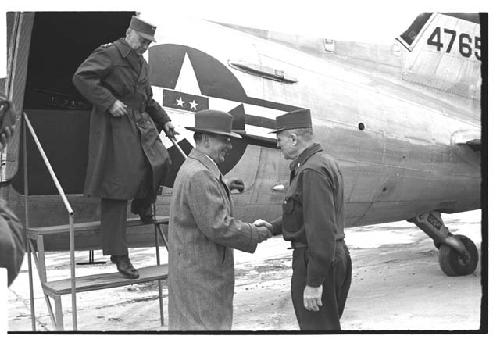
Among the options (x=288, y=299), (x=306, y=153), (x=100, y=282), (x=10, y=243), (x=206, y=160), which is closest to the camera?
(x=10, y=243)

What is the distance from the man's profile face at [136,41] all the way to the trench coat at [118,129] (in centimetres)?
4

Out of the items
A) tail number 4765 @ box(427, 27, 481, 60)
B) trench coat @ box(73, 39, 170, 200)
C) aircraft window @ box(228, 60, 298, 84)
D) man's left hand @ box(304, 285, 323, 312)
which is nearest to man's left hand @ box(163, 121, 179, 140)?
trench coat @ box(73, 39, 170, 200)

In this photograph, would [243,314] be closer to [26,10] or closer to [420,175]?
[420,175]

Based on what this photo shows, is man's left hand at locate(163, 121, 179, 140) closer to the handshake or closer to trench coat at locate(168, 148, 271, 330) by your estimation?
trench coat at locate(168, 148, 271, 330)

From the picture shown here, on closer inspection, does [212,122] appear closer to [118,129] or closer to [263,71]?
[118,129]

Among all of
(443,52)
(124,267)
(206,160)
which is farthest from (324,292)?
(443,52)

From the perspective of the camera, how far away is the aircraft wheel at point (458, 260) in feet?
26.4

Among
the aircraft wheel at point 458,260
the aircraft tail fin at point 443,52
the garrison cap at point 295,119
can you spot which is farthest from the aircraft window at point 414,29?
the garrison cap at point 295,119

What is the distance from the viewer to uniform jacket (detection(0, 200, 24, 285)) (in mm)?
2252

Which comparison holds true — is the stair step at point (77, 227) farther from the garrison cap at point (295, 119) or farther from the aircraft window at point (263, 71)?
the aircraft window at point (263, 71)

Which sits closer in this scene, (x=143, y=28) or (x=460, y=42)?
(x=143, y=28)

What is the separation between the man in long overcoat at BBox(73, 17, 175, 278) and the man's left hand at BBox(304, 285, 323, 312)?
1411 millimetres

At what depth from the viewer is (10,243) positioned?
227 cm

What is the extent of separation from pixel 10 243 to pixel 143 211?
294cm
